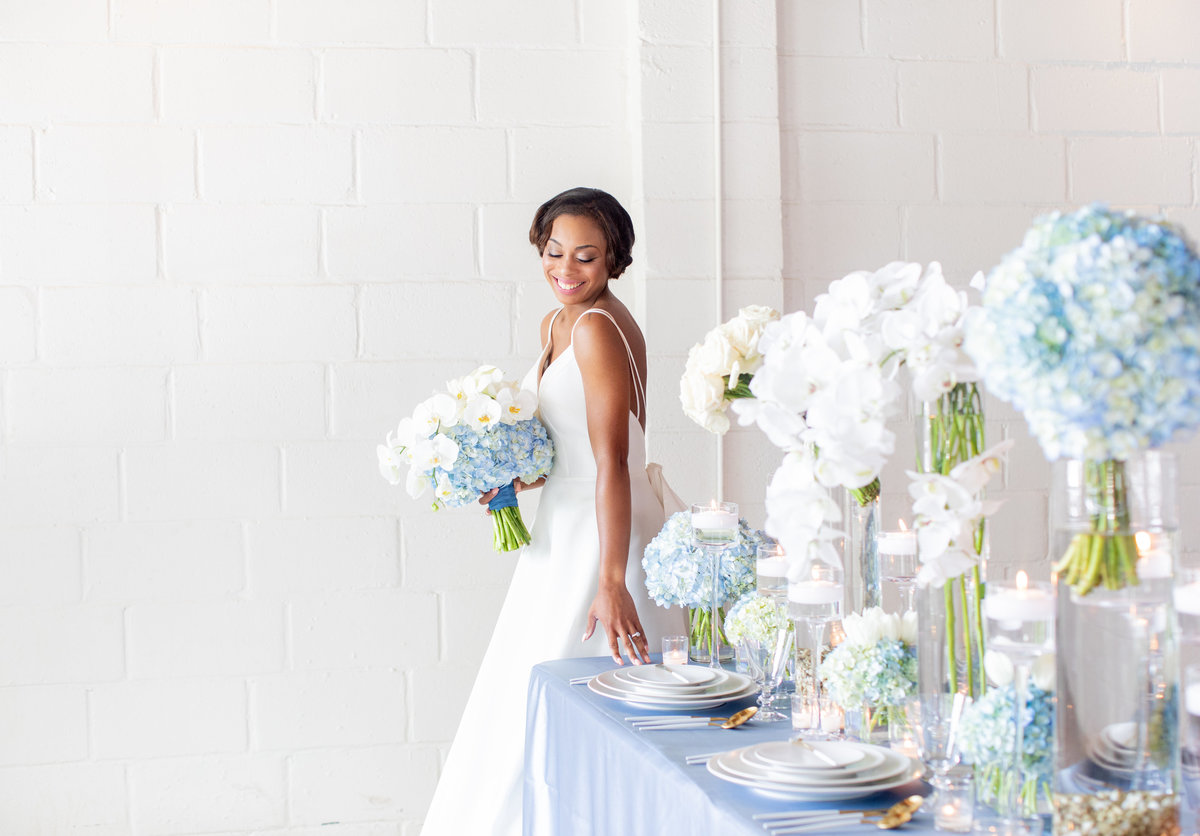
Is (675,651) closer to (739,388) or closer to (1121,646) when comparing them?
(739,388)

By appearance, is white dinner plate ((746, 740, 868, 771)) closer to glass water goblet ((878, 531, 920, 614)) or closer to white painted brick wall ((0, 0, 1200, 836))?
glass water goblet ((878, 531, 920, 614))

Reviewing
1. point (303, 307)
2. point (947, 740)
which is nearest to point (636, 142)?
point (303, 307)

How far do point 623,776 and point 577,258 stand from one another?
47.1 inches

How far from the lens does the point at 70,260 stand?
9.41ft

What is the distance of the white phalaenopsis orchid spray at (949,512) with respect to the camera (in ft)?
3.75

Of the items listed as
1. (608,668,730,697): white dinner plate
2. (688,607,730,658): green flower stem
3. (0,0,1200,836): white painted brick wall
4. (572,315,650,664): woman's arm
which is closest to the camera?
(608,668,730,697): white dinner plate

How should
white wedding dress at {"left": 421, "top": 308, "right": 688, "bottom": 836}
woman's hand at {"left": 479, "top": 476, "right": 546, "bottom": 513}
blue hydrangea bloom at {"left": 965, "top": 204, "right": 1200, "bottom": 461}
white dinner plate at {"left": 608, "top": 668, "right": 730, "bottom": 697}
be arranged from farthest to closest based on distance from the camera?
1. woman's hand at {"left": 479, "top": 476, "right": 546, "bottom": 513}
2. white wedding dress at {"left": 421, "top": 308, "right": 688, "bottom": 836}
3. white dinner plate at {"left": 608, "top": 668, "right": 730, "bottom": 697}
4. blue hydrangea bloom at {"left": 965, "top": 204, "right": 1200, "bottom": 461}

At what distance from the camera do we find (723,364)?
1624 millimetres

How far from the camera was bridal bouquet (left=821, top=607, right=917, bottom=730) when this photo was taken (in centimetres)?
132

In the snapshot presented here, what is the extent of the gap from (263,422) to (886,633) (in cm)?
200

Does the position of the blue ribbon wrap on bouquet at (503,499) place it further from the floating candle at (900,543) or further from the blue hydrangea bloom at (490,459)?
the floating candle at (900,543)

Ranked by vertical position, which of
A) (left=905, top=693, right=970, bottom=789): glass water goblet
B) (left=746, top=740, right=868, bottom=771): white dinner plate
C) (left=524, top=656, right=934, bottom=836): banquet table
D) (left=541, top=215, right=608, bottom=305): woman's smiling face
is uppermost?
(left=541, top=215, right=608, bottom=305): woman's smiling face

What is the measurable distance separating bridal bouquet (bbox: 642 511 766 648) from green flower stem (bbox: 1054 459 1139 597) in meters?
0.86

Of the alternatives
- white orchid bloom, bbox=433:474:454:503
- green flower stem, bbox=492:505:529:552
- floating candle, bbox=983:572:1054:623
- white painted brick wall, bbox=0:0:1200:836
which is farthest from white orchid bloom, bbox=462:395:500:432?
floating candle, bbox=983:572:1054:623
